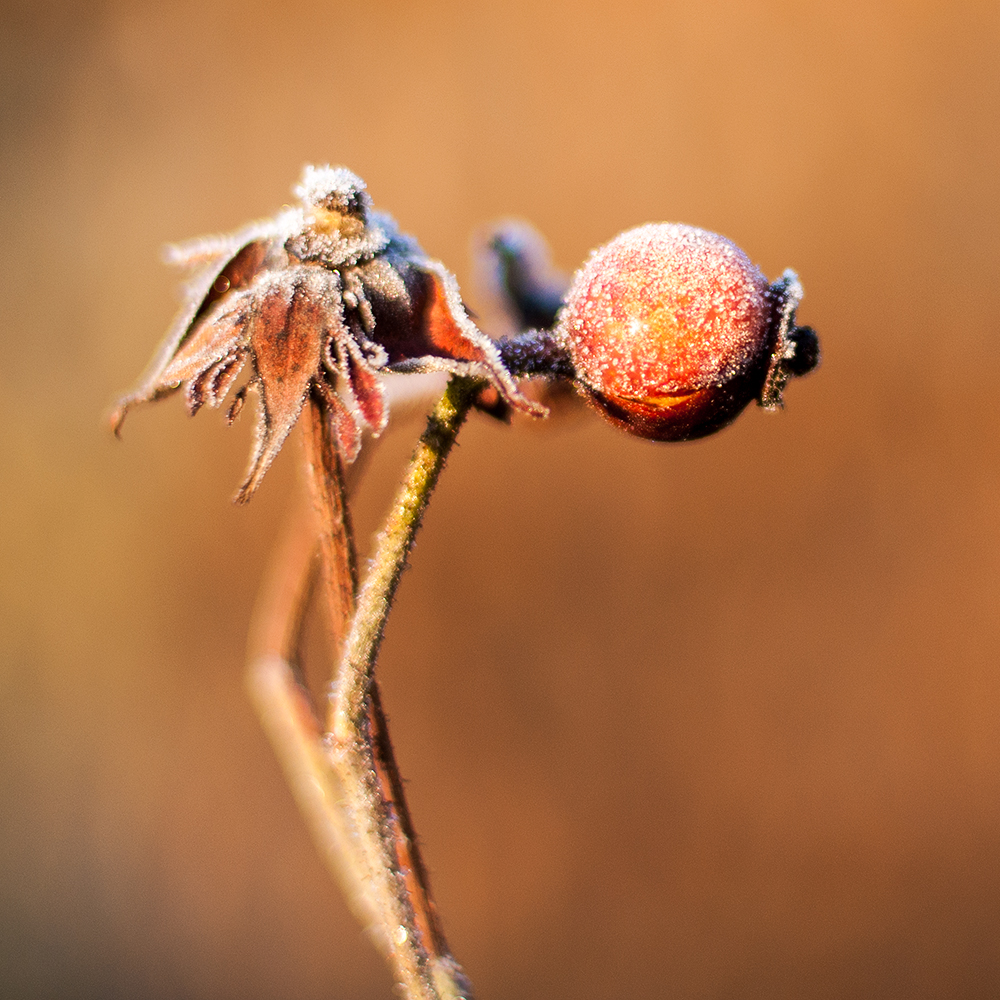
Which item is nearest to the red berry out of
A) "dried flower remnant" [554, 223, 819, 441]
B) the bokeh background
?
"dried flower remnant" [554, 223, 819, 441]

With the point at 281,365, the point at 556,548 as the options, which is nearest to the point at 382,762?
the point at 281,365

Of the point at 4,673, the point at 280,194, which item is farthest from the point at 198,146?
the point at 4,673

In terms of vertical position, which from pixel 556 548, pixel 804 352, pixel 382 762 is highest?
pixel 556 548

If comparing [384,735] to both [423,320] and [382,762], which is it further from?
[423,320]

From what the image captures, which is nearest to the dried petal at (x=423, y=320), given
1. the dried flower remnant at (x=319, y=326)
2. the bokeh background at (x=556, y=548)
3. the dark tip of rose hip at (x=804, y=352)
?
the dried flower remnant at (x=319, y=326)

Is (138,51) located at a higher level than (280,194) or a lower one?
higher

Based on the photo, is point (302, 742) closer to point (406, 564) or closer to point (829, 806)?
point (406, 564)

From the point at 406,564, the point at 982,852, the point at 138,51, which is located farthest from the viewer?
the point at 138,51
